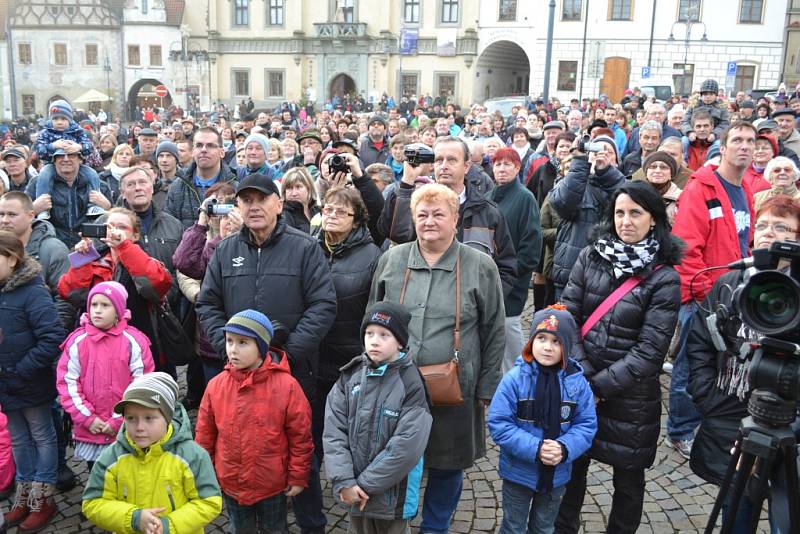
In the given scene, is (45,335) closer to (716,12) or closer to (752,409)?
(752,409)

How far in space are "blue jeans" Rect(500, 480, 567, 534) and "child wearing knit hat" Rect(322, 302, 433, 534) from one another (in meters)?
0.57

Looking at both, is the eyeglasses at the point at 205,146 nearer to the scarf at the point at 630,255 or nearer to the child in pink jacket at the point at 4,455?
the child in pink jacket at the point at 4,455

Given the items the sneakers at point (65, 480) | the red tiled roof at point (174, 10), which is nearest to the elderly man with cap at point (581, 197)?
the sneakers at point (65, 480)

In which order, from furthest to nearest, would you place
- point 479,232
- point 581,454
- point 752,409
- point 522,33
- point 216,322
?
point 522,33 → point 479,232 → point 216,322 → point 581,454 → point 752,409

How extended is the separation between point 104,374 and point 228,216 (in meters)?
1.30

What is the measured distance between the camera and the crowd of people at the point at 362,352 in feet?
11.1

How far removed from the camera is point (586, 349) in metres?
3.76

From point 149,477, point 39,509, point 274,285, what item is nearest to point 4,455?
point 149,477

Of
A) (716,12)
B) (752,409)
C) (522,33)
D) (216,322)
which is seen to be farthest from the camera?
(522,33)

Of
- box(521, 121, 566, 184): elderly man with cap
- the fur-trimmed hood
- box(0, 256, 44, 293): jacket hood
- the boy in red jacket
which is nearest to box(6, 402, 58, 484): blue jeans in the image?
box(0, 256, 44, 293): jacket hood

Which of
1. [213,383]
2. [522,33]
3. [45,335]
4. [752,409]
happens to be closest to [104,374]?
[45,335]

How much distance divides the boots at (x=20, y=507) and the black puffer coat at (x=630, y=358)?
3.53 m

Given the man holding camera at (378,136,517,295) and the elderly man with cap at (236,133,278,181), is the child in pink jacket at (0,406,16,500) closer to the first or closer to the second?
the man holding camera at (378,136,517,295)

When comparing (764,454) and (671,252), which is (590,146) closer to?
(671,252)
